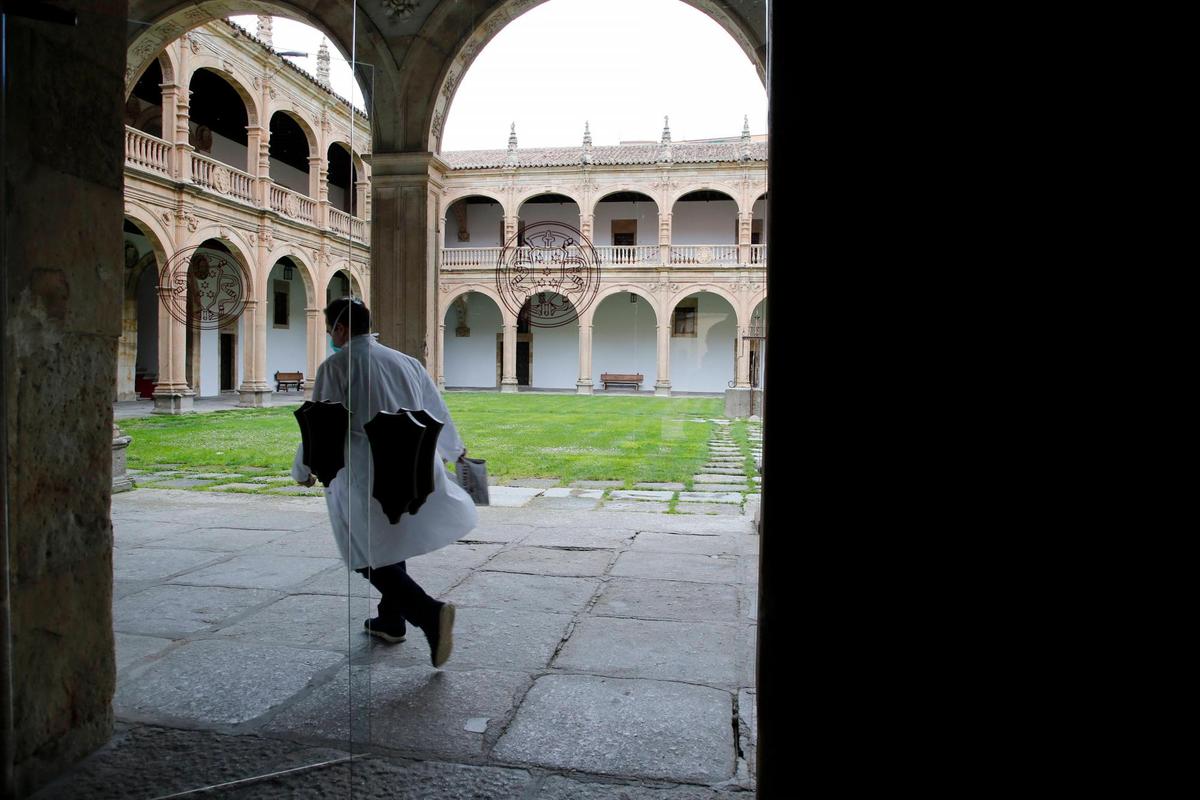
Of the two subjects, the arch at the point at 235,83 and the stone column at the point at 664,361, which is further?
the stone column at the point at 664,361

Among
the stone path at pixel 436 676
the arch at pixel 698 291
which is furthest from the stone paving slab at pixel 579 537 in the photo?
the arch at pixel 698 291

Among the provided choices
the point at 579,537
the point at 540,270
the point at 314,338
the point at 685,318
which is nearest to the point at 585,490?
the point at 579,537

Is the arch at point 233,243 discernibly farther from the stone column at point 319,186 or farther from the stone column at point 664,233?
the stone column at point 664,233

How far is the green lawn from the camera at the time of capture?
3748 mm

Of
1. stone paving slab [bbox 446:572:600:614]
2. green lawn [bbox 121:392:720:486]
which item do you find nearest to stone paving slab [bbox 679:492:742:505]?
green lawn [bbox 121:392:720:486]

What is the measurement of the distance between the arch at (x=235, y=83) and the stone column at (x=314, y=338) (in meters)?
2.19

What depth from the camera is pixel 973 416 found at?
4.27 ft

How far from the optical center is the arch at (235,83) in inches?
179

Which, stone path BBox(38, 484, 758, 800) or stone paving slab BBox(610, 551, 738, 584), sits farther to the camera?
stone paving slab BBox(610, 551, 738, 584)

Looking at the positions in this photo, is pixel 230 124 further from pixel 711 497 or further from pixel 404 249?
pixel 711 497

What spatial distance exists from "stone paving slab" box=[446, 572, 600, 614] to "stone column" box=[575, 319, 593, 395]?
53.4 feet

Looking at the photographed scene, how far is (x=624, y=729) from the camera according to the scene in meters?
2.34

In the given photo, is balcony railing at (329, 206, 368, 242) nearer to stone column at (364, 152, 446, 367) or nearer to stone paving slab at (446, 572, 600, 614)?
stone column at (364, 152, 446, 367)

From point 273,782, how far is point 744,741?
4.39 ft
